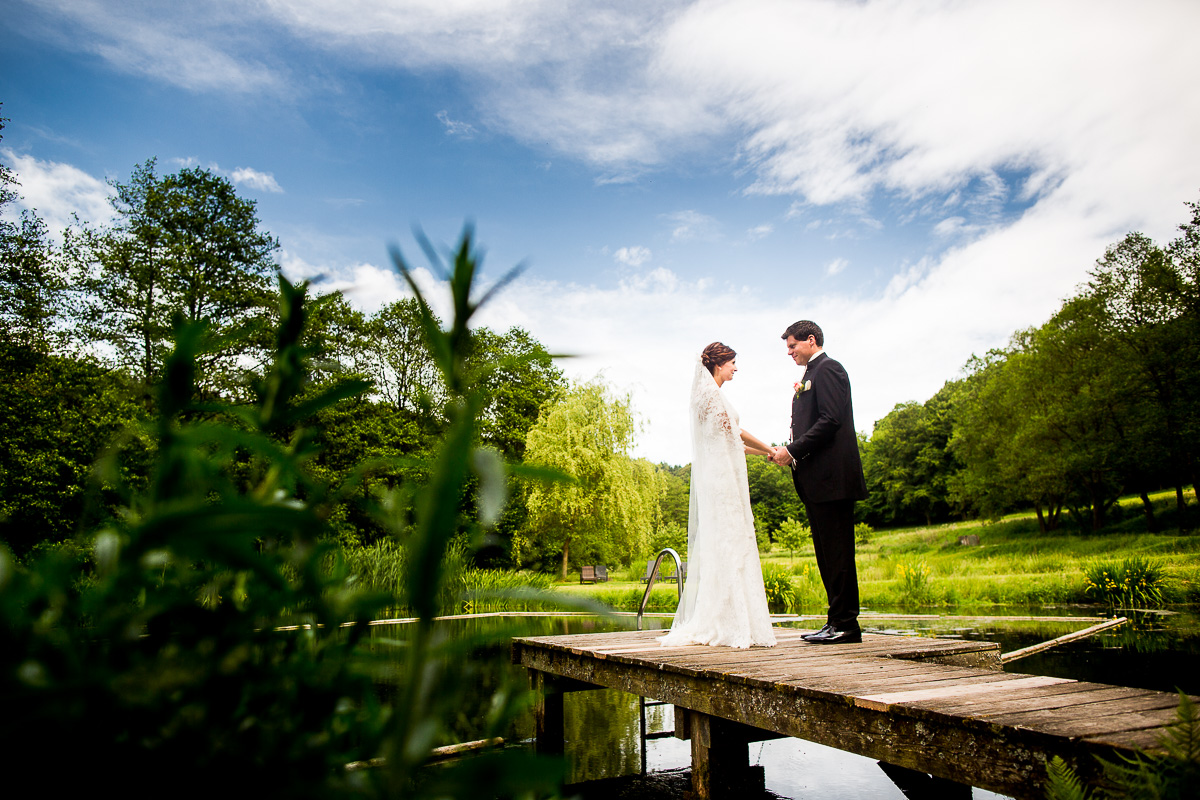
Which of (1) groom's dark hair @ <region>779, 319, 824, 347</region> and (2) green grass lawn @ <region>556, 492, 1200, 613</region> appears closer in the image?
(1) groom's dark hair @ <region>779, 319, 824, 347</region>

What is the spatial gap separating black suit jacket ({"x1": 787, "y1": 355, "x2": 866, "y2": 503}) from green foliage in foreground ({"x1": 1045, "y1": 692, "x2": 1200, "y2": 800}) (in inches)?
106

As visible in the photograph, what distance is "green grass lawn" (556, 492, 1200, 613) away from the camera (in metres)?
13.2

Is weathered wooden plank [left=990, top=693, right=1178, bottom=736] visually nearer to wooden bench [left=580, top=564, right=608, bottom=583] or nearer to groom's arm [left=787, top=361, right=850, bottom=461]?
groom's arm [left=787, top=361, right=850, bottom=461]

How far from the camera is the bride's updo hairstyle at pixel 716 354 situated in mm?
5508

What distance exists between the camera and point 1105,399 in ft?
84.0

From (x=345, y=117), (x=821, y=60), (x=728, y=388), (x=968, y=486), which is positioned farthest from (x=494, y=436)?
(x=728, y=388)

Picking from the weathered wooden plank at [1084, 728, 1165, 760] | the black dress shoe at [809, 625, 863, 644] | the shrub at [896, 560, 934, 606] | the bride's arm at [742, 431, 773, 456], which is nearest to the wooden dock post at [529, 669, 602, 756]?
the black dress shoe at [809, 625, 863, 644]

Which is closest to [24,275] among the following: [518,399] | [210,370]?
[210,370]

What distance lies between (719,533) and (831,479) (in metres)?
0.96

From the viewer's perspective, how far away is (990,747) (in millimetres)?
2242

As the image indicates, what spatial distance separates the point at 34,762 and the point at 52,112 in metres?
26.9

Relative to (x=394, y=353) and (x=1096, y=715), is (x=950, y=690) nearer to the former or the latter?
(x=1096, y=715)

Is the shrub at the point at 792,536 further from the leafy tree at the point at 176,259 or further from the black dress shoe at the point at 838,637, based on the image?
the leafy tree at the point at 176,259

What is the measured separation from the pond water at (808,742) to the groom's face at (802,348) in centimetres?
270
